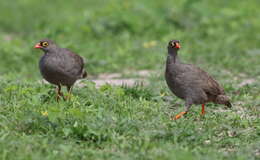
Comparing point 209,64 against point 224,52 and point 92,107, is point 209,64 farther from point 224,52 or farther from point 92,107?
point 92,107

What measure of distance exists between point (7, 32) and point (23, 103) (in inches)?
367

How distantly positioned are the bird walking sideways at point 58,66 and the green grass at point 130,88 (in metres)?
0.21

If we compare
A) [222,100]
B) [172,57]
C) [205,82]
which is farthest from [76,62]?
[222,100]

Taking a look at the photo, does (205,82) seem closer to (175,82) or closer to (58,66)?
(175,82)

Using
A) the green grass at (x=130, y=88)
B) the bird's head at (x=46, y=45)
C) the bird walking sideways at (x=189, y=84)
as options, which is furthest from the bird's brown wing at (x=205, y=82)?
the bird's head at (x=46, y=45)

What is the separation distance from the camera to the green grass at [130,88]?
689 centimetres

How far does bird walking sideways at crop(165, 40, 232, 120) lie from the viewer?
8.34 metres

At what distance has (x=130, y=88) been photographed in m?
9.43

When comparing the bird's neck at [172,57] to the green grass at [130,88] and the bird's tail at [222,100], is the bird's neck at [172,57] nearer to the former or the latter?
the green grass at [130,88]

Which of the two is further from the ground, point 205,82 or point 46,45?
point 46,45

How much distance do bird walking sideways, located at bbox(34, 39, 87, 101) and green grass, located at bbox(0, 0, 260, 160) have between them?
0.21 m

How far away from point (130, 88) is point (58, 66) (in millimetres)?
1111

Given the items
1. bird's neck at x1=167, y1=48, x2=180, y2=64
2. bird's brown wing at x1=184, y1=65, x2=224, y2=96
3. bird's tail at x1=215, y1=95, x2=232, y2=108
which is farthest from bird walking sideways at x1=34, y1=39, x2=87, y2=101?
bird's tail at x1=215, y1=95, x2=232, y2=108

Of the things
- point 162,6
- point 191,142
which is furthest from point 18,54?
point 191,142
